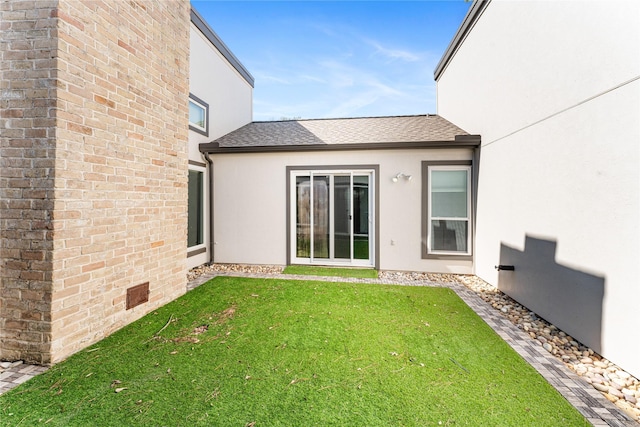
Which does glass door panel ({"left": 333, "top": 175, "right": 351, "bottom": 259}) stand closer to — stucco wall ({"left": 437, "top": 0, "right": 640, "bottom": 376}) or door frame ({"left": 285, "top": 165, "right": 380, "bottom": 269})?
door frame ({"left": 285, "top": 165, "right": 380, "bottom": 269})

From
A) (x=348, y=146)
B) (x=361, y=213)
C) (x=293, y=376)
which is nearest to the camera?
(x=293, y=376)

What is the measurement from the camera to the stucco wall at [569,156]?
2781 mm

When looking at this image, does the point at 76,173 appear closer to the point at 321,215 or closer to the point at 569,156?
the point at 321,215

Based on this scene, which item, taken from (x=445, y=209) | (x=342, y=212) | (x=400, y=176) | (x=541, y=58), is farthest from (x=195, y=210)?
(x=541, y=58)

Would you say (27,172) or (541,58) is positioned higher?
(541,58)

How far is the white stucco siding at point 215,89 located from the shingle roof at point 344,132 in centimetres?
42

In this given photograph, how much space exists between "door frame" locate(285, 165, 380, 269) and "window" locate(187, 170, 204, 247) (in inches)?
93.3

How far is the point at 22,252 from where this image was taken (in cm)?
268

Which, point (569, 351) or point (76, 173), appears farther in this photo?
point (569, 351)

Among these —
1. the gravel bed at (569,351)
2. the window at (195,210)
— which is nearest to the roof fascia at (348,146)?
the window at (195,210)

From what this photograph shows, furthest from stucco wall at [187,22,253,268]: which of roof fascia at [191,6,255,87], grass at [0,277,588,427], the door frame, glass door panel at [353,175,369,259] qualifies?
glass door panel at [353,175,369,259]

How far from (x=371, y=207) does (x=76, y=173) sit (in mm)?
5755

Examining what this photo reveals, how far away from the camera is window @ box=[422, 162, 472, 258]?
661 centimetres

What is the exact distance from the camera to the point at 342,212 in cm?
700
